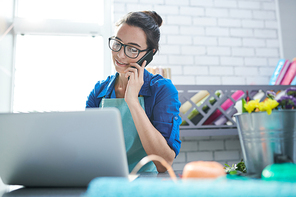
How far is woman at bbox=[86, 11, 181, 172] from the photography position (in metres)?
1.08

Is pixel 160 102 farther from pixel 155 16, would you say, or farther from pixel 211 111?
pixel 211 111

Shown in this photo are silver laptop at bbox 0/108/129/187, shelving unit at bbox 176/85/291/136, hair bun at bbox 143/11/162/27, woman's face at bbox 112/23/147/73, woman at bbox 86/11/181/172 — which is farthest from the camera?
shelving unit at bbox 176/85/291/136

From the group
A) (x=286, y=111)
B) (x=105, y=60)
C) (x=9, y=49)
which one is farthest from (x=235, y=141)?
(x=9, y=49)

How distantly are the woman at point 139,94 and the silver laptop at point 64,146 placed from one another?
51 centimetres

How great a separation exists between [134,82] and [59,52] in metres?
1.53

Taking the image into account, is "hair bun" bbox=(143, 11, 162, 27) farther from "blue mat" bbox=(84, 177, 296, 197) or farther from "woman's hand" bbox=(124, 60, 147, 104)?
"blue mat" bbox=(84, 177, 296, 197)

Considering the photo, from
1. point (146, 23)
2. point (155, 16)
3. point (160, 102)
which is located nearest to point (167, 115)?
point (160, 102)

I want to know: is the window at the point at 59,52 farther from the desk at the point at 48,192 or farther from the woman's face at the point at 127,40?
the desk at the point at 48,192

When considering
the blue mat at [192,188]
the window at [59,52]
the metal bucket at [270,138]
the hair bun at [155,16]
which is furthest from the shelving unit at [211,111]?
the blue mat at [192,188]

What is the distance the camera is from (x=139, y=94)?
49.5 inches

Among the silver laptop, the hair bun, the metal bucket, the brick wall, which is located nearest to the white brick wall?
the brick wall

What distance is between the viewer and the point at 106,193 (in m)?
0.29

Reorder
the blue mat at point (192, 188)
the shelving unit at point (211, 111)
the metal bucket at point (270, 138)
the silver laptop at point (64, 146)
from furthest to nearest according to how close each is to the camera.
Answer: the shelving unit at point (211, 111) < the metal bucket at point (270, 138) < the silver laptop at point (64, 146) < the blue mat at point (192, 188)

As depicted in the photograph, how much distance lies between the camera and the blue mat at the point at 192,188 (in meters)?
0.26
